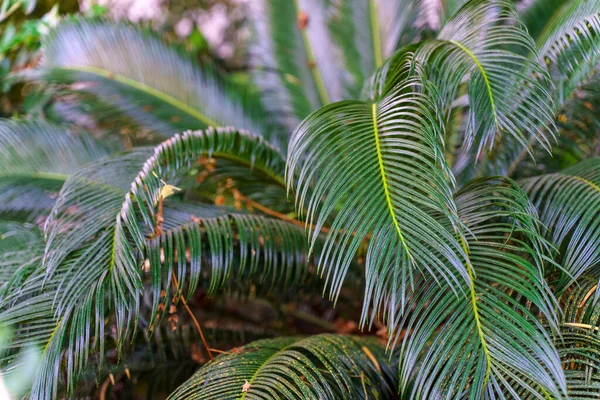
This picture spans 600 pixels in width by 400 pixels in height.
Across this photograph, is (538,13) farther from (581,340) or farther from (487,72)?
(581,340)

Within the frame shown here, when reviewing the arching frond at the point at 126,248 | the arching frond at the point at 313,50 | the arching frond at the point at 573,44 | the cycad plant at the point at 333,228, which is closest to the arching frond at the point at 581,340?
the cycad plant at the point at 333,228

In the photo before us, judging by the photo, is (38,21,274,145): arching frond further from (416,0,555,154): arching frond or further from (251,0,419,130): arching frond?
(416,0,555,154): arching frond

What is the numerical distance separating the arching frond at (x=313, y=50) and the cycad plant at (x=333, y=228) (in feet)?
0.45

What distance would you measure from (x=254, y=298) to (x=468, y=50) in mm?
1048

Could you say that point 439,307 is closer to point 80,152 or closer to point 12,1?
point 80,152

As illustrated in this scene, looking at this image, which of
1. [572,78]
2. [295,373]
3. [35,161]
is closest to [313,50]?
[572,78]

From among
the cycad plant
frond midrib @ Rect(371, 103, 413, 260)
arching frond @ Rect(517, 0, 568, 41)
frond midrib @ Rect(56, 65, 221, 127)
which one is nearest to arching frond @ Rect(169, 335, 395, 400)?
the cycad plant

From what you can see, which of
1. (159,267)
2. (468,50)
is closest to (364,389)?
(159,267)

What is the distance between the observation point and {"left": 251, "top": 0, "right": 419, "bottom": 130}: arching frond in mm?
2137

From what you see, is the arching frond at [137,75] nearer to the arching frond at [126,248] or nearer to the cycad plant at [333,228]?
the cycad plant at [333,228]

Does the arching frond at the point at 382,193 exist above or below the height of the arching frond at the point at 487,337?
above

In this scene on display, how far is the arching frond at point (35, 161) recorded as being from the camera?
1536 millimetres

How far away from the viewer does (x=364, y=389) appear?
1.07m

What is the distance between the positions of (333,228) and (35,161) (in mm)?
1197
